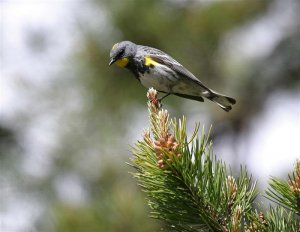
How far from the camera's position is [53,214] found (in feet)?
17.8

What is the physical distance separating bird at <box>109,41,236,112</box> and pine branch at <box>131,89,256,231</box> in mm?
2012

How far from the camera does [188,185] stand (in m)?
1.84

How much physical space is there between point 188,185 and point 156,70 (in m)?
2.13

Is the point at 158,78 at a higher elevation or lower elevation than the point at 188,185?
higher

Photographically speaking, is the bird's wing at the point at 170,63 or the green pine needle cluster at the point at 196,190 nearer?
the green pine needle cluster at the point at 196,190

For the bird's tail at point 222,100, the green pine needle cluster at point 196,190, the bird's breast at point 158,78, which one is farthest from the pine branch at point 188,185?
the bird's tail at point 222,100

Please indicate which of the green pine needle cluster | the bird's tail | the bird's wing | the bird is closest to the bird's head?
the bird

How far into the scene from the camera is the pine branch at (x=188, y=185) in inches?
72.2

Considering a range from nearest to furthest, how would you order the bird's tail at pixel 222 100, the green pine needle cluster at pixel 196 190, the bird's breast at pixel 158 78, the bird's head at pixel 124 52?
the green pine needle cluster at pixel 196 190
the bird's breast at pixel 158 78
the bird's head at pixel 124 52
the bird's tail at pixel 222 100

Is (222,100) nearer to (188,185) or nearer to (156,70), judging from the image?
(156,70)

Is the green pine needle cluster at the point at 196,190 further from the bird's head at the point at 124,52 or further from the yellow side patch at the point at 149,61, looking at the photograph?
the bird's head at the point at 124,52

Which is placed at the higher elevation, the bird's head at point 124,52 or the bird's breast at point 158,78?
the bird's head at point 124,52

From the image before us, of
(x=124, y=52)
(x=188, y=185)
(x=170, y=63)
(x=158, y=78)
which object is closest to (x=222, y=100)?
(x=170, y=63)

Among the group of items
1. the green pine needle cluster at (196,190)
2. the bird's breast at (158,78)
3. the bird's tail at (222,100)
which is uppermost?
the bird's tail at (222,100)
